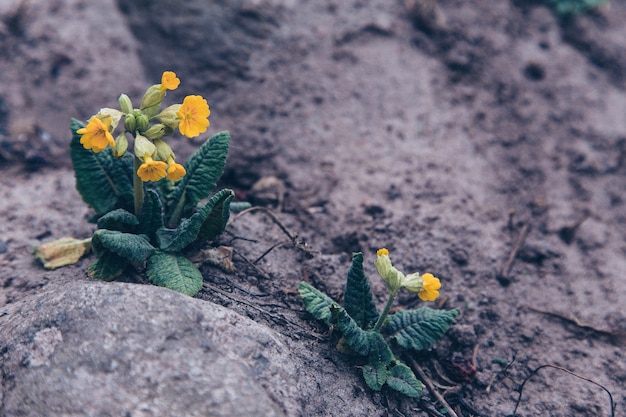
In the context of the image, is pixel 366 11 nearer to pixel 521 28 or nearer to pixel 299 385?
pixel 521 28

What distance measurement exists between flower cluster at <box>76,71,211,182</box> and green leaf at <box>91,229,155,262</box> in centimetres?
29

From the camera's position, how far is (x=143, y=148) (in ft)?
7.60

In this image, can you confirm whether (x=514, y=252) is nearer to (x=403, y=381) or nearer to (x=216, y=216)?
(x=403, y=381)

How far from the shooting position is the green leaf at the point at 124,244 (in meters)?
2.37

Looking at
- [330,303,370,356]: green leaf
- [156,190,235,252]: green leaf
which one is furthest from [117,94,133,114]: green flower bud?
[330,303,370,356]: green leaf

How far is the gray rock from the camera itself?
196cm

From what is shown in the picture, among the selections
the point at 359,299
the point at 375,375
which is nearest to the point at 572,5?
the point at 359,299

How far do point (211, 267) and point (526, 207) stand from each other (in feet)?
7.02

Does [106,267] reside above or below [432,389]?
above

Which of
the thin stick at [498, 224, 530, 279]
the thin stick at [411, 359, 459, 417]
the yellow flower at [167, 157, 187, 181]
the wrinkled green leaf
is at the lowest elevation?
the thin stick at [411, 359, 459, 417]

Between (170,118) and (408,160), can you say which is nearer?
(170,118)

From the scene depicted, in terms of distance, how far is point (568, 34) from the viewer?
4.55 m

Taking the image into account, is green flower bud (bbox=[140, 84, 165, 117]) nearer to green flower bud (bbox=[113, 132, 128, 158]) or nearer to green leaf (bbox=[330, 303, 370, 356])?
green flower bud (bbox=[113, 132, 128, 158])

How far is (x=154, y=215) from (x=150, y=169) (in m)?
0.36
